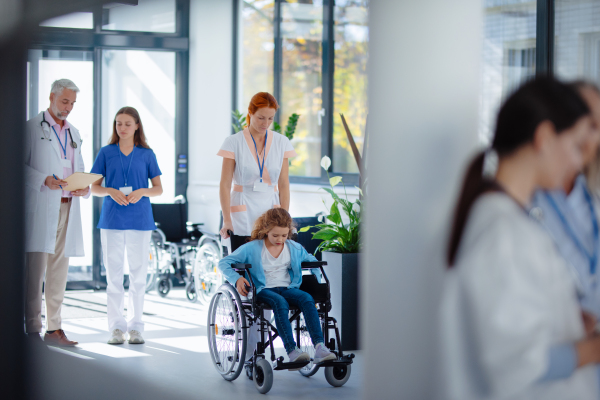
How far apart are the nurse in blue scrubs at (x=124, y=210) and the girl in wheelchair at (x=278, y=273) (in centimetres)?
96

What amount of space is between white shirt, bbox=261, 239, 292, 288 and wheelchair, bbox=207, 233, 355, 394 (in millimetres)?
96

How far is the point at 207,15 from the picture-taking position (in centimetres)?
666

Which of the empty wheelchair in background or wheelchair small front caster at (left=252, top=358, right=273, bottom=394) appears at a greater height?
the empty wheelchair in background

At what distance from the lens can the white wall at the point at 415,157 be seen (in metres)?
1.41

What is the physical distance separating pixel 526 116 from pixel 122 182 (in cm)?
325

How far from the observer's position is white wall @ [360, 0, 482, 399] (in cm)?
141

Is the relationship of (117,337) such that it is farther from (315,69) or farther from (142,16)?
(142,16)

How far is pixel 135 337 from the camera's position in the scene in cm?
414

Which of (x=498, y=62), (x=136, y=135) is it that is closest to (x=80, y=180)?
(x=136, y=135)

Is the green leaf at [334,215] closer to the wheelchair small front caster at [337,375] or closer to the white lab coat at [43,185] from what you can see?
the wheelchair small front caster at [337,375]

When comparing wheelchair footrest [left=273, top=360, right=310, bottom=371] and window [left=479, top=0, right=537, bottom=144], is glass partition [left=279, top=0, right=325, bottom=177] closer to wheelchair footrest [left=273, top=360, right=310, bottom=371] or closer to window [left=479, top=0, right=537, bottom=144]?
wheelchair footrest [left=273, top=360, right=310, bottom=371]

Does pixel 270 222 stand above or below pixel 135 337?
above

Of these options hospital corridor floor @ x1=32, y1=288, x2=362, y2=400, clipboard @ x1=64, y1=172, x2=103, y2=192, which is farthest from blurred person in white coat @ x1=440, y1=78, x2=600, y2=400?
clipboard @ x1=64, y1=172, x2=103, y2=192

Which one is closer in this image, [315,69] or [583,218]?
[583,218]
